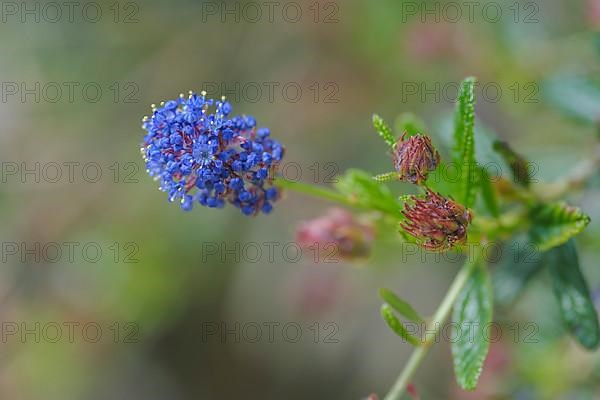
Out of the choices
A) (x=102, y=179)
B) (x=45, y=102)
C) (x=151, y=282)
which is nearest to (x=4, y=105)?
(x=45, y=102)

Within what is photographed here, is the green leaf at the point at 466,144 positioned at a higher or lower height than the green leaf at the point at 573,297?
higher

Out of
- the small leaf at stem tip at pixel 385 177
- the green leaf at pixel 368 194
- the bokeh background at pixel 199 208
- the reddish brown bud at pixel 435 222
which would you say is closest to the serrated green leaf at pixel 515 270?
the green leaf at pixel 368 194

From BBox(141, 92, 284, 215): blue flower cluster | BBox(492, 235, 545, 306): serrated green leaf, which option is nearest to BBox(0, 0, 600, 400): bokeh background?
BBox(492, 235, 545, 306): serrated green leaf

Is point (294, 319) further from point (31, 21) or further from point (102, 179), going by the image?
point (31, 21)

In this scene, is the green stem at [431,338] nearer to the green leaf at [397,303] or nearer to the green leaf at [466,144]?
the green leaf at [397,303]

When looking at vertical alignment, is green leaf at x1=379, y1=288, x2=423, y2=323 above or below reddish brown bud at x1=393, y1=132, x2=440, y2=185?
below

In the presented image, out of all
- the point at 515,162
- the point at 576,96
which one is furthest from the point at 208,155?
the point at 576,96

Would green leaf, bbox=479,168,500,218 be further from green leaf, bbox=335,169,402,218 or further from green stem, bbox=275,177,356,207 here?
green stem, bbox=275,177,356,207
